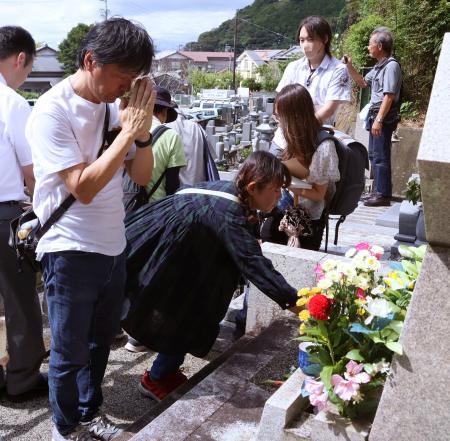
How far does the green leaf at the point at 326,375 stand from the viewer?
6.25ft

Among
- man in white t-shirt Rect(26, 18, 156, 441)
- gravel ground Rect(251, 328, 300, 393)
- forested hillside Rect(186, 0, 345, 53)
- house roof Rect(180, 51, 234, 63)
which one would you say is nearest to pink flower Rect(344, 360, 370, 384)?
gravel ground Rect(251, 328, 300, 393)

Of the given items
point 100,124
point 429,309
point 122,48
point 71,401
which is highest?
point 122,48

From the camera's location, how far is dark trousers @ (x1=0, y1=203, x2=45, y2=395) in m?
2.87

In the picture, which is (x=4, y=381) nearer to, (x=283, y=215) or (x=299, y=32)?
(x=283, y=215)

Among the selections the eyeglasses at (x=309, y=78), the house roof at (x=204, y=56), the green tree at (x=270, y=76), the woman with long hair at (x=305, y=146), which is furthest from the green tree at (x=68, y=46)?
the woman with long hair at (x=305, y=146)

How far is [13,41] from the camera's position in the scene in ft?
9.70

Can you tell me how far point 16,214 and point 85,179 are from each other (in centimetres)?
93

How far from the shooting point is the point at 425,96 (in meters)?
10.3

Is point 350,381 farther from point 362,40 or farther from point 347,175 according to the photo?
point 362,40

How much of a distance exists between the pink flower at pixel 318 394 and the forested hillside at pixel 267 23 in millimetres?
64695

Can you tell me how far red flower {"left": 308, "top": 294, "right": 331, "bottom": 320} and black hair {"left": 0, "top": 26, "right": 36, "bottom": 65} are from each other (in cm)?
203

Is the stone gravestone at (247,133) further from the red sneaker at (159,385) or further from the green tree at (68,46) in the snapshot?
the green tree at (68,46)

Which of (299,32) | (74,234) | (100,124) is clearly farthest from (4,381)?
(299,32)

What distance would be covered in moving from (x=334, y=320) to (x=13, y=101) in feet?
5.93
